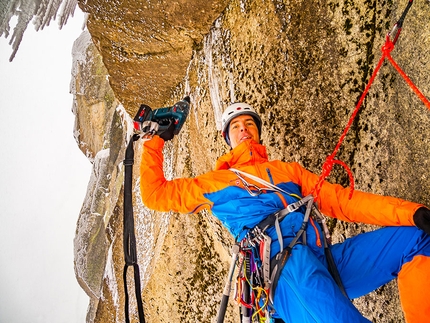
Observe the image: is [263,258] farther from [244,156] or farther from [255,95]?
[255,95]

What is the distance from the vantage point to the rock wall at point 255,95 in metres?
2.79

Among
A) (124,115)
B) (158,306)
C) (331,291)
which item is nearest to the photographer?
(331,291)

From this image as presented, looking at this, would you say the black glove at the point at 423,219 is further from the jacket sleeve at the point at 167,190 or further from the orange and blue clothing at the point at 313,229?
the jacket sleeve at the point at 167,190

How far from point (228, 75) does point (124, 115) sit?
3977 mm

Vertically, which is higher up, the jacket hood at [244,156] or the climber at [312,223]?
the jacket hood at [244,156]

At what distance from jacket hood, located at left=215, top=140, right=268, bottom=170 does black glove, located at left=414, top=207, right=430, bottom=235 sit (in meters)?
1.16

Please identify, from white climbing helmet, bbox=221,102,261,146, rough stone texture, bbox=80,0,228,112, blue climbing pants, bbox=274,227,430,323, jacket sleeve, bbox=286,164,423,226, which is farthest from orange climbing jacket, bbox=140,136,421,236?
rough stone texture, bbox=80,0,228,112

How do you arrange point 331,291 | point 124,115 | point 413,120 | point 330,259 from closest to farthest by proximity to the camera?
point 331,291 < point 330,259 < point 413,120 < point 124,115

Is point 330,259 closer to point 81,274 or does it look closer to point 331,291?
point 331,291

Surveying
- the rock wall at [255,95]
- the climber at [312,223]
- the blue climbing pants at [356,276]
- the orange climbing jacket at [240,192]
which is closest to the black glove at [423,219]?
the climber at [312,223]

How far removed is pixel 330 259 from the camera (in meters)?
2.43

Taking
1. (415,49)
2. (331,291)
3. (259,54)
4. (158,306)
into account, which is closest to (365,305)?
(331,291)

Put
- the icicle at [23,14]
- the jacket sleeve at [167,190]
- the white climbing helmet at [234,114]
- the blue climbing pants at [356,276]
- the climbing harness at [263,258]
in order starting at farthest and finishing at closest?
the icicle at [23,14] < the white climbing helmet at [234,114] < the jacket sleeve at [167,190] < the climbing harness at [263,258] < the blue climbing pants at [356,276]

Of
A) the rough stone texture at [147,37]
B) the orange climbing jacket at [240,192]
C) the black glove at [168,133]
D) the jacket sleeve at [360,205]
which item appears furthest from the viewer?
the rough stone texture at [147,37]
